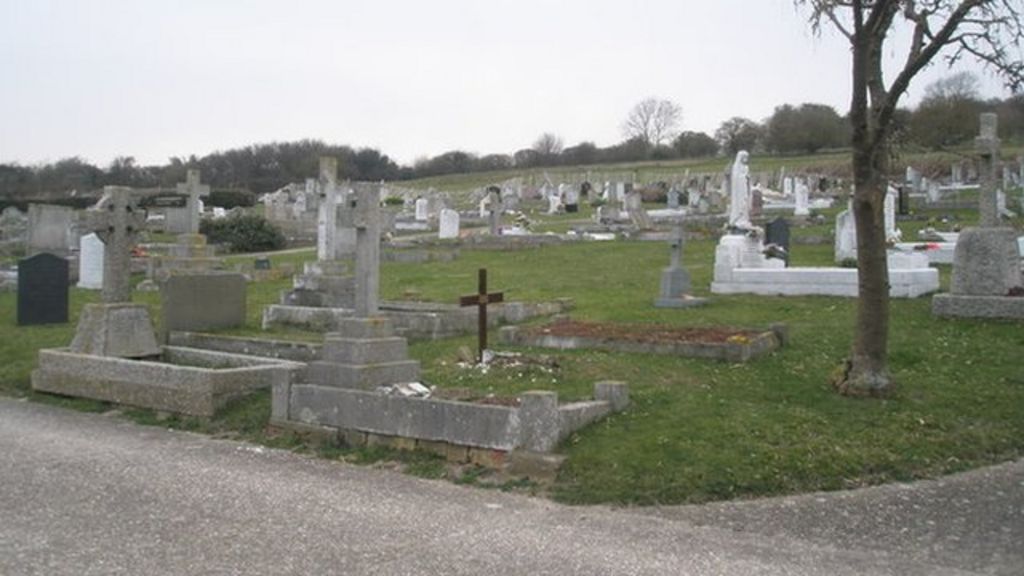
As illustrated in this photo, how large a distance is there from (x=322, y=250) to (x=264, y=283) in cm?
303

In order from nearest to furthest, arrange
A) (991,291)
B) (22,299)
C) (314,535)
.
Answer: (314,535) < (991,291) < (22,299)

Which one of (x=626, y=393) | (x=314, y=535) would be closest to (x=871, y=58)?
(x=626, y=393)

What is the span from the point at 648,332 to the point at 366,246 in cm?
425

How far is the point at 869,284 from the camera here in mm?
10008

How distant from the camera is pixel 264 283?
23.6m

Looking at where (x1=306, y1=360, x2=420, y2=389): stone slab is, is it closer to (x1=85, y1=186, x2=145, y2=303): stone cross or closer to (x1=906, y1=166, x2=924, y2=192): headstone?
(x1=85, y1=186, x2=145, y2=303): stone cross

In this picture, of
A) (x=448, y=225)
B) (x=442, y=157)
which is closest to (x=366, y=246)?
(x=448, y=225)

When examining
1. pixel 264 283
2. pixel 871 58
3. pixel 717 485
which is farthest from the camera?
pixel 264 283

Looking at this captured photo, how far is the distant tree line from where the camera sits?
73125 mm

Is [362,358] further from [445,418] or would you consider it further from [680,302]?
[680,302]

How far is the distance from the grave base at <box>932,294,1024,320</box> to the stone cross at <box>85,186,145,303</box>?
36.5ft

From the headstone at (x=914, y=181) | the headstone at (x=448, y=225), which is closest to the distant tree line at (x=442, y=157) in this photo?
the headstone at (x=914, y=181)

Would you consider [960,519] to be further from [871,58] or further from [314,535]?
[871,58]

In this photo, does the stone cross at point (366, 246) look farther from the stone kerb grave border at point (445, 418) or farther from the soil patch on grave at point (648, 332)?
the soil patch on grave at point (648, 332)
